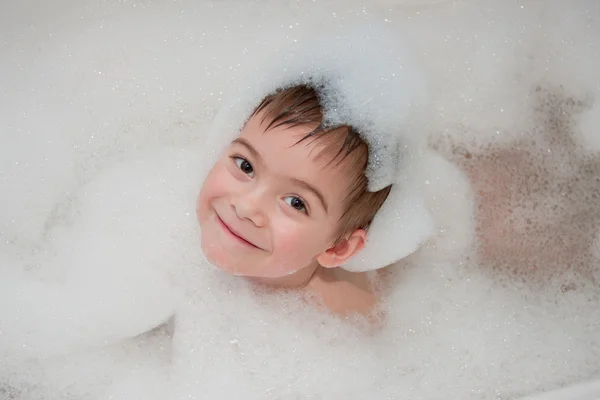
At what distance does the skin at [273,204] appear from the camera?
991 mm

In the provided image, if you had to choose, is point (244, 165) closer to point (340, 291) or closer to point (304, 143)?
point (304, 143)

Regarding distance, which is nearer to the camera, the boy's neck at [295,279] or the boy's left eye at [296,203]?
the boy's left eye at [296,203]

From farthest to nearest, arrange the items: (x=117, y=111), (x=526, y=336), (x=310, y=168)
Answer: (x=117, y=111), (x=526, y=336), (x=310, y=168)

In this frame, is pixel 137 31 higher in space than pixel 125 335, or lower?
higher

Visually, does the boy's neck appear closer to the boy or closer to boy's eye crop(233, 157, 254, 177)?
the boy

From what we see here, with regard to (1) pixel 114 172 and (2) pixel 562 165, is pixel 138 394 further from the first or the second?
(2) pixel 562 165

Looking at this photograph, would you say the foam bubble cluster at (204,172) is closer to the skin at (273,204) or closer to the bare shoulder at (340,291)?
the bare shoulder at (340,291)

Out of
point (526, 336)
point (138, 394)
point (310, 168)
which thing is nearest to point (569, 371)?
point (526, 336)

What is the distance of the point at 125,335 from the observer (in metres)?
1.22

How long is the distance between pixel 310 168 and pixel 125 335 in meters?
0.47

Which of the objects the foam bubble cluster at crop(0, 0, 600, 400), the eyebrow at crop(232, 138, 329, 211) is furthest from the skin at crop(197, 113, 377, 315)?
the foam bubble cluster at crop(0, 0, 600, 400)

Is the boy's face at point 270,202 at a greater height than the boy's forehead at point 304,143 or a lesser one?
lesser

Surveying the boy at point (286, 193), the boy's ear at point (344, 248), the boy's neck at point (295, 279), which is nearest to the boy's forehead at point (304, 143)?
the boy at point (286, 193)

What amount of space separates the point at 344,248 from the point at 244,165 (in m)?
0.21
